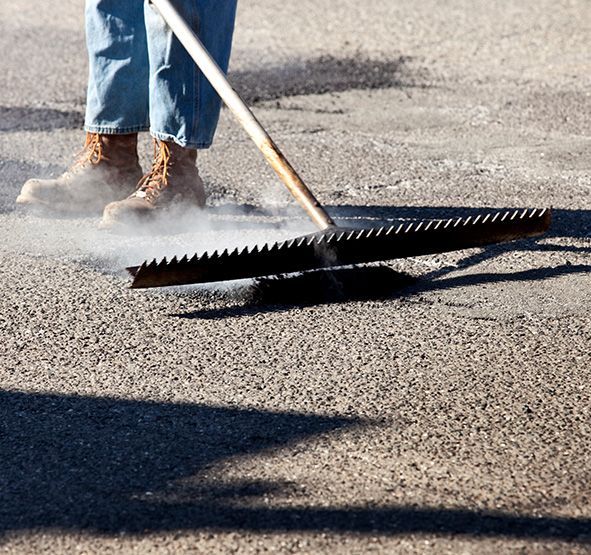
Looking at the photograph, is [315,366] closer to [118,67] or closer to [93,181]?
[93,181]

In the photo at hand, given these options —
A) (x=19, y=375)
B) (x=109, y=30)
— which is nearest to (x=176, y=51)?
(x=109, y=30)

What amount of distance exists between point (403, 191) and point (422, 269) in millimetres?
995

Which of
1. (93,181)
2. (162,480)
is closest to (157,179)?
(93,181)

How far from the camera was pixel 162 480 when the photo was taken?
254cm

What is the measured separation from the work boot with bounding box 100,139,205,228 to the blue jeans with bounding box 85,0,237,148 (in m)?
0.08

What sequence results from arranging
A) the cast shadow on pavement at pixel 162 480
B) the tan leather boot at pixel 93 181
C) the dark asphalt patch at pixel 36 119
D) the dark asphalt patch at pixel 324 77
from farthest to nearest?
the dark asphalt patch at pixel 324 77, the dark asphalt patch at pixel 36 119, the tan leather boot at pixel 93 181, the cast shadow on pavement at pixel 162 480

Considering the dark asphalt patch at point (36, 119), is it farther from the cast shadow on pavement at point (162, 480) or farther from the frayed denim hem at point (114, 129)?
→ the cast shadow on pavement at point (162, 480)

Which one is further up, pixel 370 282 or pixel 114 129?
pixel 370 282

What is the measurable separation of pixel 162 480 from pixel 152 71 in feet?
7.08

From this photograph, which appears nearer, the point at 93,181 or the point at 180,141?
the point at 180,141

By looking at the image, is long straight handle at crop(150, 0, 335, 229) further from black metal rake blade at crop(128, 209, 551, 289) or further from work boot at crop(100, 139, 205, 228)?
work boot at crop(100, 139, 205, 228)

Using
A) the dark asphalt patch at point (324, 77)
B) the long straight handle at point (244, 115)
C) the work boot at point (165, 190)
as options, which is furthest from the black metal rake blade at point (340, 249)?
the dark asphalt patch at point (324, 77)

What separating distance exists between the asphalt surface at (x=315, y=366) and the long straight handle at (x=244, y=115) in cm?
24

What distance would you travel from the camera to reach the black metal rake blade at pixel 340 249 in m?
3.33
